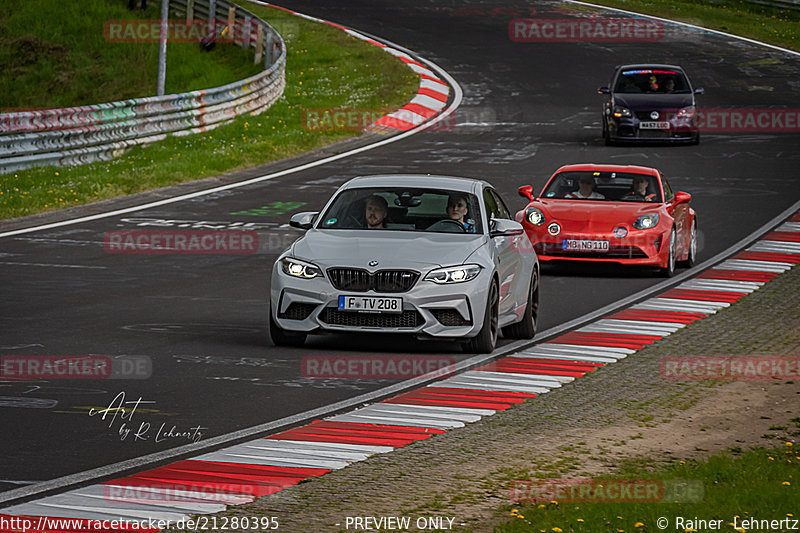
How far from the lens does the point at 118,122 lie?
28.0m

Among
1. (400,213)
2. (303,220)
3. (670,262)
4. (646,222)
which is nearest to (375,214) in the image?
(400,213)

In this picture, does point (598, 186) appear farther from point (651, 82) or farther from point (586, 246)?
point (651, 82)

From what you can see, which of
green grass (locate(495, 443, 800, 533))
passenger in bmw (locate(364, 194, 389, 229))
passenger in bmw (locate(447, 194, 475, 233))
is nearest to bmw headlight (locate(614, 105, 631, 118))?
passenger in bmw (locate(447, 194, 475, 233))

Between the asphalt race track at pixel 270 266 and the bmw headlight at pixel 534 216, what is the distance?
0.71 meters

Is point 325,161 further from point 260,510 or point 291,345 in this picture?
point 260,510

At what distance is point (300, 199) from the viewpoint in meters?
24.8

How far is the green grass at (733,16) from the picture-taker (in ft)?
166

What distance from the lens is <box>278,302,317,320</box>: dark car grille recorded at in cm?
1195

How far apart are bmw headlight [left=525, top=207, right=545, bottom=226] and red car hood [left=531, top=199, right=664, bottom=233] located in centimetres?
6

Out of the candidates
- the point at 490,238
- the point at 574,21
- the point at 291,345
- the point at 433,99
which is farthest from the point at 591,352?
the point at 574,21

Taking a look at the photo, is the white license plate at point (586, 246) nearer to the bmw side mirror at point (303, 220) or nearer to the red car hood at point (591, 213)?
the red car hood at point (591, 213)

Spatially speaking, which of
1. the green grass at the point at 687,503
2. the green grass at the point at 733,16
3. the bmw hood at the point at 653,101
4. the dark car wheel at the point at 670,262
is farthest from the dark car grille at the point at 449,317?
the green grass at the point at 733,16

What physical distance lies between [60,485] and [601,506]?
2.79m

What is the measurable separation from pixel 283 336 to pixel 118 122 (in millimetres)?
16699
